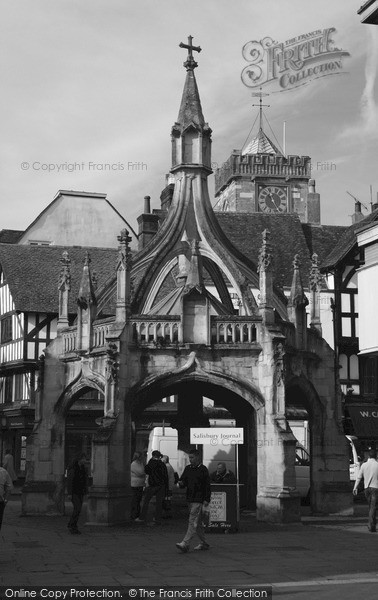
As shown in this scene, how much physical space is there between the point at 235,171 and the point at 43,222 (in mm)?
22745

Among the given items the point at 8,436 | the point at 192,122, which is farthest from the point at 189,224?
the point at 8,436

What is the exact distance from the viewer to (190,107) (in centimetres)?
2731

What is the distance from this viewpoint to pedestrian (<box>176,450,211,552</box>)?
1720 cm

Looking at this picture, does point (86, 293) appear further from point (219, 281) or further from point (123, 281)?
point (219, 281)

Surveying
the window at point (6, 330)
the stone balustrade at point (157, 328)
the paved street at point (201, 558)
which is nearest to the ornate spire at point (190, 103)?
the stone balustrade at point (157, 328)

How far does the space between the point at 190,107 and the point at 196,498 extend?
1299cm

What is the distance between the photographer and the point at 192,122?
88.4 feet

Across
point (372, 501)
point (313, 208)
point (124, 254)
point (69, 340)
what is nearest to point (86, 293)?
point (69, 340)

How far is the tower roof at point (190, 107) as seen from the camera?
27.0 meters

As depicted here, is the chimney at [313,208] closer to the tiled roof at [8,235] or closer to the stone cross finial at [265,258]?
the tiled roof at [8,235]

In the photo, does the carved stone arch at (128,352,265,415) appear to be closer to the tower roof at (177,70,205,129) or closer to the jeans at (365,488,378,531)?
the jeans at (365,488,378,531)

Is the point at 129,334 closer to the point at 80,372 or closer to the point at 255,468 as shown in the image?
the point at 80,372

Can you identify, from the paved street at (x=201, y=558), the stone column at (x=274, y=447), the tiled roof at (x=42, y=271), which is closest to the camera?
the paved street at (x=201, y=558)

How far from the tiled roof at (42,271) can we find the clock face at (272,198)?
2534 cm
